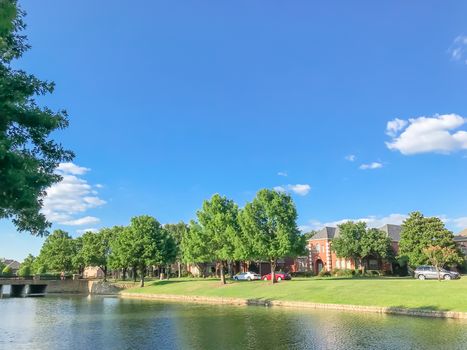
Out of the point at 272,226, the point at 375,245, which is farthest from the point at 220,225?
the point at 375,245

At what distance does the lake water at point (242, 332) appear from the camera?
2306cm

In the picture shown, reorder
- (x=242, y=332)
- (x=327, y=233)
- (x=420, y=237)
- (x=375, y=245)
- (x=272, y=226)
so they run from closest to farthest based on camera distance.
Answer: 1. (x=242, y=332)
2. (x=272, y=226)
3. (x=420, y=237)
4. (x=375, y=245)
5. (x=327, y=233)

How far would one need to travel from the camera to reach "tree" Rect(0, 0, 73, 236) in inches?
449

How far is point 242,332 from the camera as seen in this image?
27297mm

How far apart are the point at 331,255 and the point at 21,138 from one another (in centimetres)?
8420

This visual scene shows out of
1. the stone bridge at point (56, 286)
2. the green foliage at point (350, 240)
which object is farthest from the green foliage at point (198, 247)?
the green foliage at point (350, 240)

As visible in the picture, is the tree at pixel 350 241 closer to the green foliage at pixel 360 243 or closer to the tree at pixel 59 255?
the green foliage at pixel 360 243

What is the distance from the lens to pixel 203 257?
240 feet

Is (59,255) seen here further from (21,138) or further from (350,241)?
(21,138)

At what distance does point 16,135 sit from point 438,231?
69230 millimetres

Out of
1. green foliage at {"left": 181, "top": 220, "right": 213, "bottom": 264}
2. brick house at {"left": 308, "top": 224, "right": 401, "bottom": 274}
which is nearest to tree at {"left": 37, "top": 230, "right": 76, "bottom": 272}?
green foliage at {"left": 181, "top": 220, "right": 213, "bottom": 264}

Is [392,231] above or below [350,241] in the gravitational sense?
above

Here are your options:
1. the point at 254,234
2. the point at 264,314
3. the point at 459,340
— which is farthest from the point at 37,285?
the point at 459,340

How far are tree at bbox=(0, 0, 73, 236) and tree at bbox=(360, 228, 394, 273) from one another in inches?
2832
